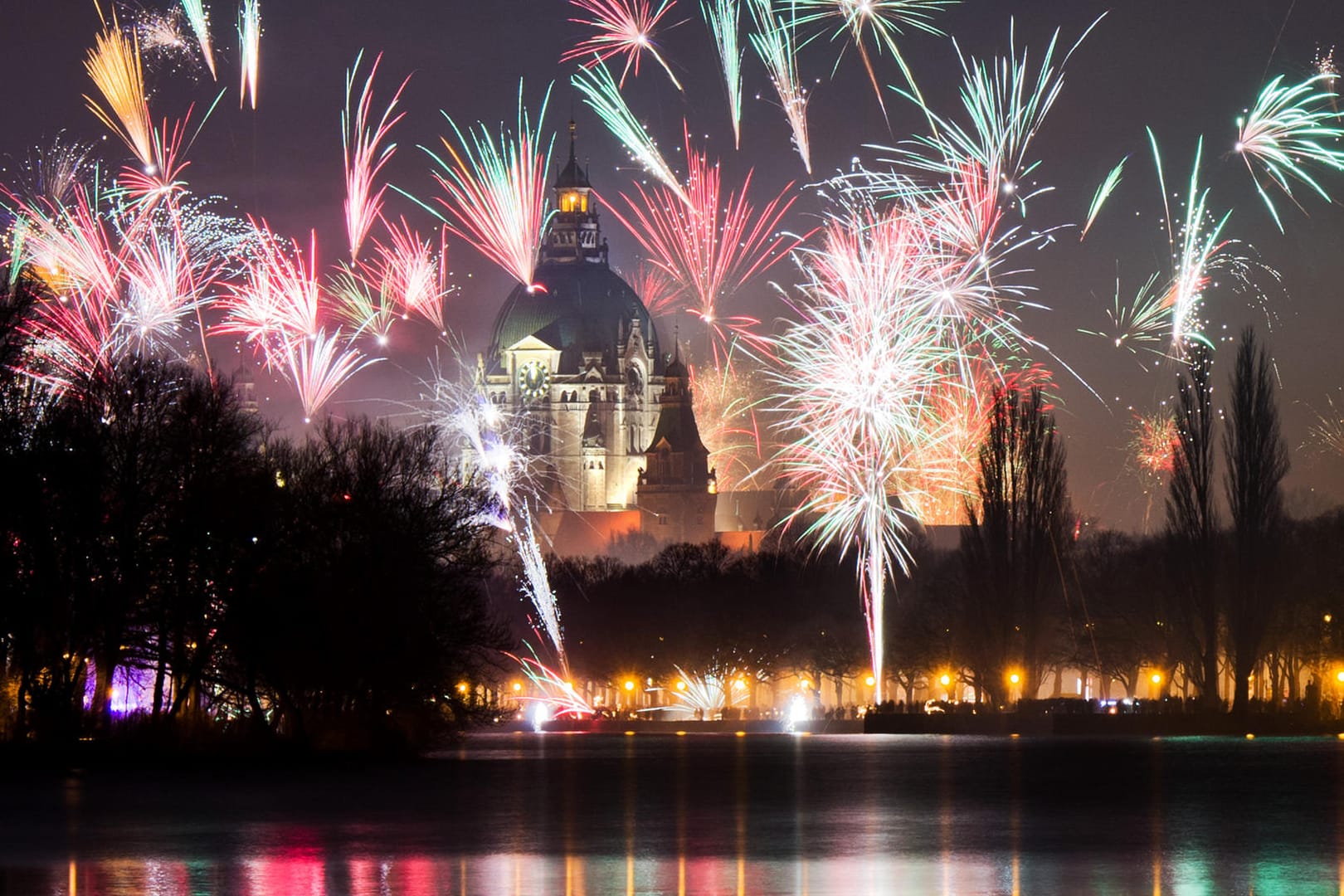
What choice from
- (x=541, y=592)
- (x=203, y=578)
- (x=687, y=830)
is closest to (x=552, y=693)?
(x=541, y=592)

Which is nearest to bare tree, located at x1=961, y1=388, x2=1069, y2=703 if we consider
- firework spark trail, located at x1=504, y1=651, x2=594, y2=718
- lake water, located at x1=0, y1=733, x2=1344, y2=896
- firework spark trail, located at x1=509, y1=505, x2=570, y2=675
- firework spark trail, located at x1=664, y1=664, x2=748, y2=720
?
firework spark trail, located at x1=509, y1=505, x2=570, y2=675

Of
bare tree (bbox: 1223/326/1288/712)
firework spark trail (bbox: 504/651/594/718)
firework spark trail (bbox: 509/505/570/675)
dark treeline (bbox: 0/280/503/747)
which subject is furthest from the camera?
firework spark trail (bbox: 504/651/594/718)

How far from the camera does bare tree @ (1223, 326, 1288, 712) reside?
258 feet

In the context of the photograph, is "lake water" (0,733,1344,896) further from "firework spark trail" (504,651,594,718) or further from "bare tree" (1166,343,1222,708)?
"firework spark trail" (504,651,594,718)

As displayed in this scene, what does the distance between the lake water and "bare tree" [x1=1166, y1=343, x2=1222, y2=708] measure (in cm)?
2743

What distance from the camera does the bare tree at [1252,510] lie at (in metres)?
78.6

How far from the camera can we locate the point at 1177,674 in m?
141

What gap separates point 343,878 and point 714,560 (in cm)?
12964

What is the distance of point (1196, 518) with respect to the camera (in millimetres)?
81125

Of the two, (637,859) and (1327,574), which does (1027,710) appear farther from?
(637,859)

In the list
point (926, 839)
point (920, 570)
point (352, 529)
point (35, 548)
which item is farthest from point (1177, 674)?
point (926, 839)

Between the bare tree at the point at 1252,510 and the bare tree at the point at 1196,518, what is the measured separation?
1.04 m

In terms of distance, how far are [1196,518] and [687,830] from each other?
175 ft

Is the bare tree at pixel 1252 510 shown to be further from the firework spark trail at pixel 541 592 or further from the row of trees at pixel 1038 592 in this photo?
the firework spark trail at pixel 541 592
